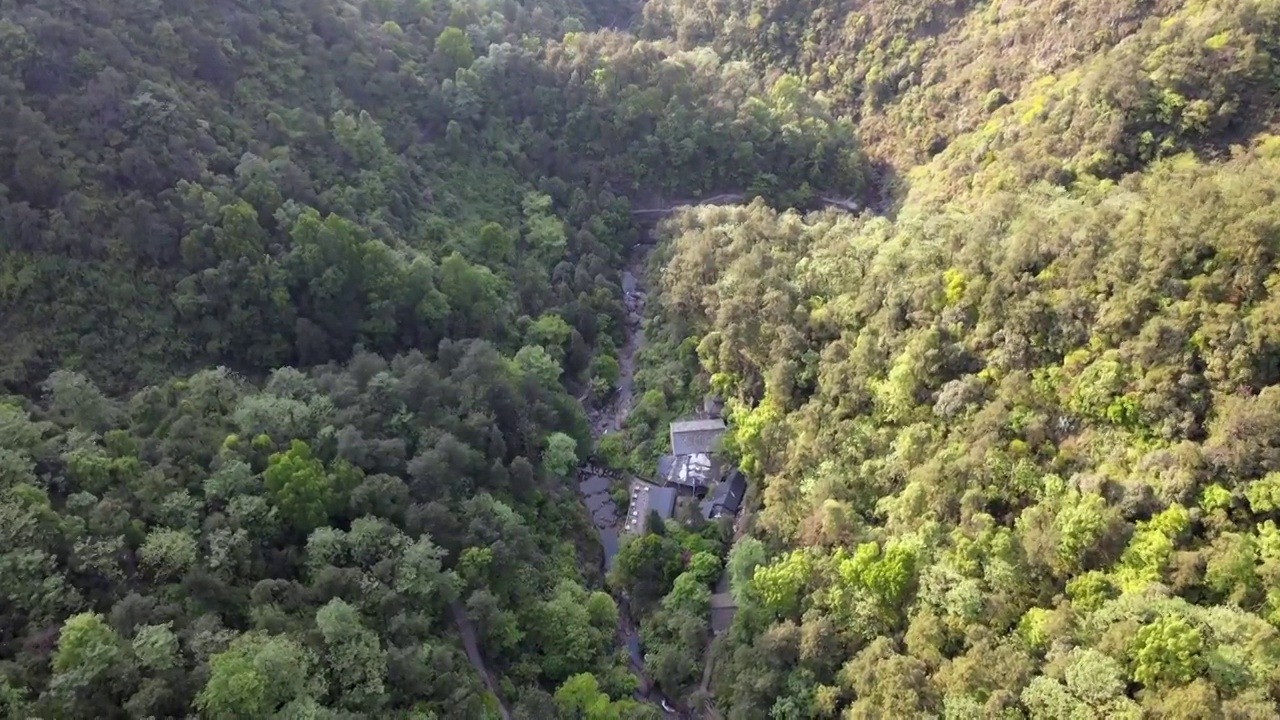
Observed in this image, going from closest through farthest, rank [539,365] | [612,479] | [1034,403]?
[1034,403]
[612,479]
[539,365]

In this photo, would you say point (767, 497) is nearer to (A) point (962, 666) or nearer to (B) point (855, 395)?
(B) point (855, 395)

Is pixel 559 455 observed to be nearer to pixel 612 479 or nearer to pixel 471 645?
pixel 612 479

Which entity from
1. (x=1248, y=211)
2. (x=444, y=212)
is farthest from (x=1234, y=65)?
(x=444, y=212)

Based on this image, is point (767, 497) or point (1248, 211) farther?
point (767, 497)

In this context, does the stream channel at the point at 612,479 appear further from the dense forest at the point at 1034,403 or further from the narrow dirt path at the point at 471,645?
the narrow dirt path at the point at 471,645

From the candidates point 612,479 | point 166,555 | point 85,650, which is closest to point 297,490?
point 166,555

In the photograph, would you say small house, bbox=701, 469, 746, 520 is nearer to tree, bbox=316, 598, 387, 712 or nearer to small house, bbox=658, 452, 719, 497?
small house, bbox=658, 452, 719, 497

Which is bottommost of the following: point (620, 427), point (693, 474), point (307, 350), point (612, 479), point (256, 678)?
point (256, 678)

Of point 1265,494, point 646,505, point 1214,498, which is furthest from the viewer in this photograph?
point 646,505
